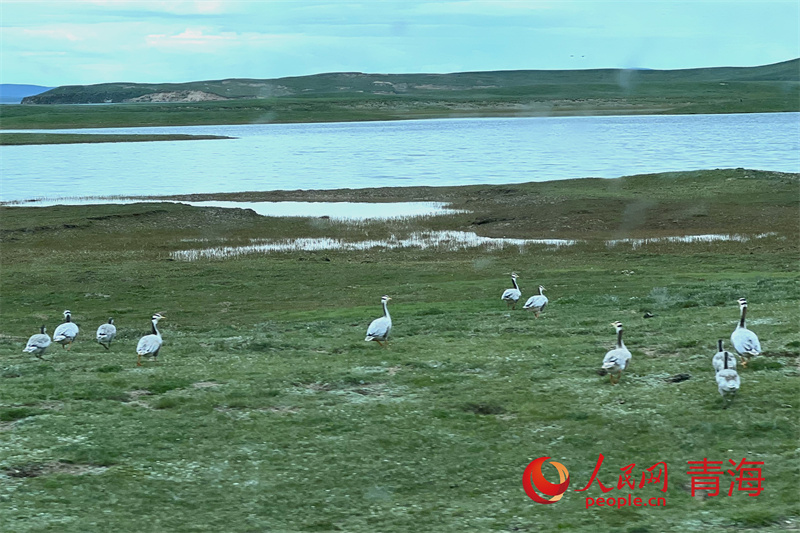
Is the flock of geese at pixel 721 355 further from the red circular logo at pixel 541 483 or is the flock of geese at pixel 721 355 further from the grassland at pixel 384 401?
the red circular logo at pixel 541 483

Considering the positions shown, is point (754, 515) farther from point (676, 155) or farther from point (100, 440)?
point (676, 155)

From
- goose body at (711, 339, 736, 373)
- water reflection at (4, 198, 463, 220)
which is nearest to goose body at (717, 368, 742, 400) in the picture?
goose body at (711, 339, 736, 373)

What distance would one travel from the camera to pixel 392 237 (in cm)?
5328

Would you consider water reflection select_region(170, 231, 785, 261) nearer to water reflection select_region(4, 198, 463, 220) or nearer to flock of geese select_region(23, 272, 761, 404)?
water reflection select_region(4, 198, 463, 220)

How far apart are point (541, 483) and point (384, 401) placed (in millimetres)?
5066

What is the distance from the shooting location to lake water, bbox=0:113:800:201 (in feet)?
295

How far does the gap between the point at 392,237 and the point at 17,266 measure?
20.9 m

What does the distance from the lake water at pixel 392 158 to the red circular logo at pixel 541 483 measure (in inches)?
2870

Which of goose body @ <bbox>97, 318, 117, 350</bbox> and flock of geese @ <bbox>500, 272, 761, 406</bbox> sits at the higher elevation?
flock of geese @ <bbox>500, 272, 761, 406</bbox>

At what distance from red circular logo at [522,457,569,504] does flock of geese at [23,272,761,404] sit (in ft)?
13.6

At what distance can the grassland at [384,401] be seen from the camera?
1200 centimetres

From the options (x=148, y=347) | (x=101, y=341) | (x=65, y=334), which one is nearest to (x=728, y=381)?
(x=148, y=347)

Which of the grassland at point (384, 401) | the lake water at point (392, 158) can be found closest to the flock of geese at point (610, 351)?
the grassland at point (384, 401)

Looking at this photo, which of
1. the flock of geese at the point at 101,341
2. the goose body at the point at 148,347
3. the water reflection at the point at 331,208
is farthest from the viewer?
the water reflection at the point at 331,208
